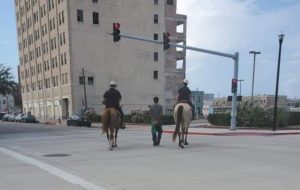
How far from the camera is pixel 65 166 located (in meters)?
11.0

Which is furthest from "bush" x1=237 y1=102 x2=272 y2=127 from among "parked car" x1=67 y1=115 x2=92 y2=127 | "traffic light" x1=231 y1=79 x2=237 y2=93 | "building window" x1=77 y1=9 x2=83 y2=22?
"building window" x1=77 y1=9 x2=83 y2=22

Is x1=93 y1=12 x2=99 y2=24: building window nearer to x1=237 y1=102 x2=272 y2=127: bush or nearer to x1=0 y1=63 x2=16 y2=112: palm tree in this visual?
x1=0 y1=63 x2=16 y2=112: palm tree

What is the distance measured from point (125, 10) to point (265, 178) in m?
72.8

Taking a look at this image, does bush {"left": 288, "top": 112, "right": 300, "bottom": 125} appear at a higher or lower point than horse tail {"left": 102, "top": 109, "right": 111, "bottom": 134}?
lower

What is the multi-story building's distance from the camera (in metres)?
73.5

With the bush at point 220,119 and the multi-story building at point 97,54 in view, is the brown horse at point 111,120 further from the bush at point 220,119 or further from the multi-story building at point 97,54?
the multi-story building at point 97,54

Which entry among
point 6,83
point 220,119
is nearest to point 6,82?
point 6,83

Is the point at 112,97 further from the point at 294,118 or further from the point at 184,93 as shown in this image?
the point at 294,118

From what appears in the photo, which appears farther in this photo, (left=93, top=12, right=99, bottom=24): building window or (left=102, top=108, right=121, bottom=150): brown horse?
(left=93, top=12, right=99, bottom=24): building window

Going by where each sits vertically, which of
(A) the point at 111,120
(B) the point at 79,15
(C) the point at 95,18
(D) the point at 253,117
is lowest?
(D) the point at 253,117

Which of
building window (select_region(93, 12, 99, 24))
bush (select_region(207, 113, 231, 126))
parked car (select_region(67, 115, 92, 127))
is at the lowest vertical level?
parked car (select_region(67, 115, 92, 127))

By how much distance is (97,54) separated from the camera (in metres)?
75.6

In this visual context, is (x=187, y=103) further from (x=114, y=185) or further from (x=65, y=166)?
(x=114, y=185)

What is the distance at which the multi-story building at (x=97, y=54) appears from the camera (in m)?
73.5
